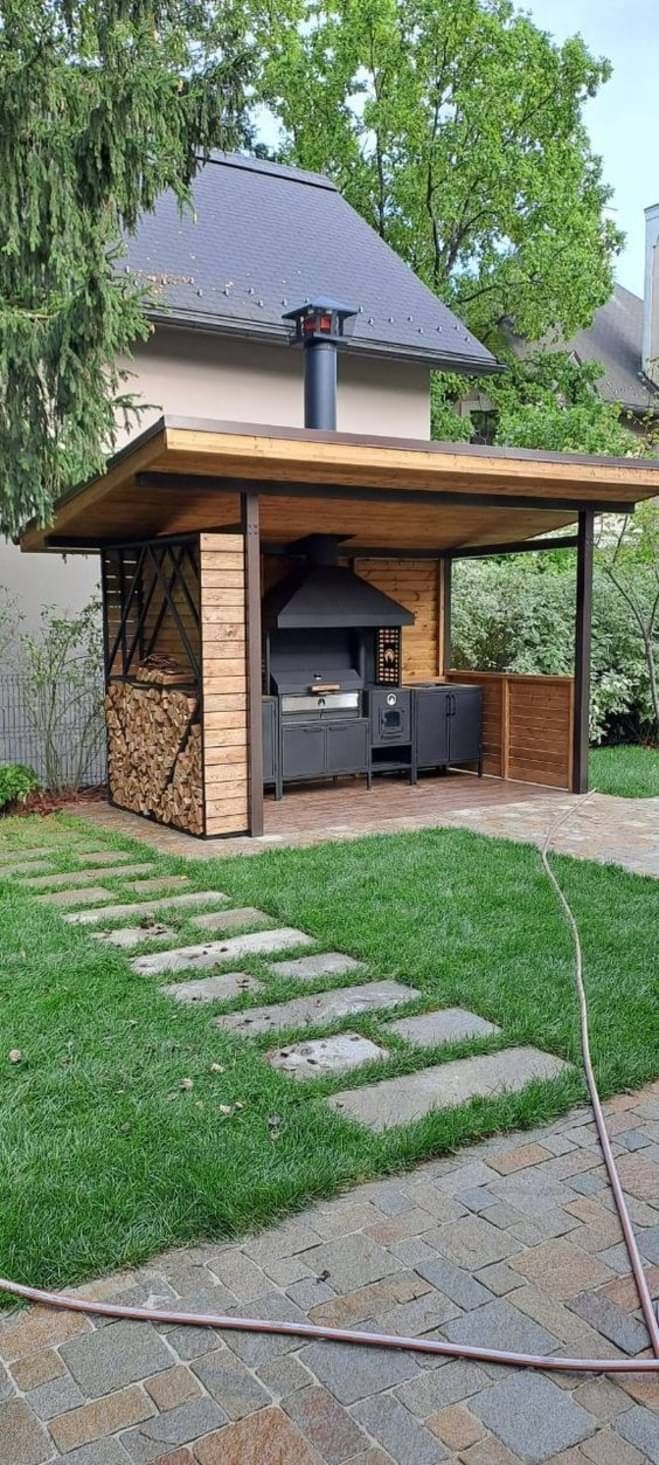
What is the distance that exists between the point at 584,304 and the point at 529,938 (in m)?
16.2

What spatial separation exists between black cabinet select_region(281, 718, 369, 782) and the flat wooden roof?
1580 millimetres

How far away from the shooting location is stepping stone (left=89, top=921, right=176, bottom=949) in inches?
178

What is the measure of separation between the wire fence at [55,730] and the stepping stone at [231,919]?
4.25m

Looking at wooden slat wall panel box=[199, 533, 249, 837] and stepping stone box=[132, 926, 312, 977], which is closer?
stepping stone box=[132, 926, 312, 977]

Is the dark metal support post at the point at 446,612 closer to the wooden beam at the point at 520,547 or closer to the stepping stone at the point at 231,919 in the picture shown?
the wooden beam at the point at 520,547

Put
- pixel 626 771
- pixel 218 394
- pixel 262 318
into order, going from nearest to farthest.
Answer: pixel 626 771 → pixel 262 318 → pixel 218 394

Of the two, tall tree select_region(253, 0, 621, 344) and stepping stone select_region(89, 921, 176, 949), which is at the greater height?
tall tree select_region(253, 0, 621, 344)

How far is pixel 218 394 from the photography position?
36.2 feet

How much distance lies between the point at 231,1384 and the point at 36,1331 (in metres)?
0.42

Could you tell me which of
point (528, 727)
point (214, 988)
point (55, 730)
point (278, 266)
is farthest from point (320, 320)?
point (214, 988)

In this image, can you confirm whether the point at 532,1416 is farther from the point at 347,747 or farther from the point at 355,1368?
the point at 347,747

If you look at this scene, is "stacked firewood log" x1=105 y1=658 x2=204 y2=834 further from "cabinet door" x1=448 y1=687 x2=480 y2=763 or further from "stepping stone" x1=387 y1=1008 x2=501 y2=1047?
"stepping stone" x1=387 y1=1008 x2=501 y2=1047

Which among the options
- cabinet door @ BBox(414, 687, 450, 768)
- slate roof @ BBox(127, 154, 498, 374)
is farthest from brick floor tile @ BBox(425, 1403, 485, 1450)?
slate roof @ BBox(127, 154, 498, 374)

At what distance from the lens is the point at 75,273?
5723 millimetres
